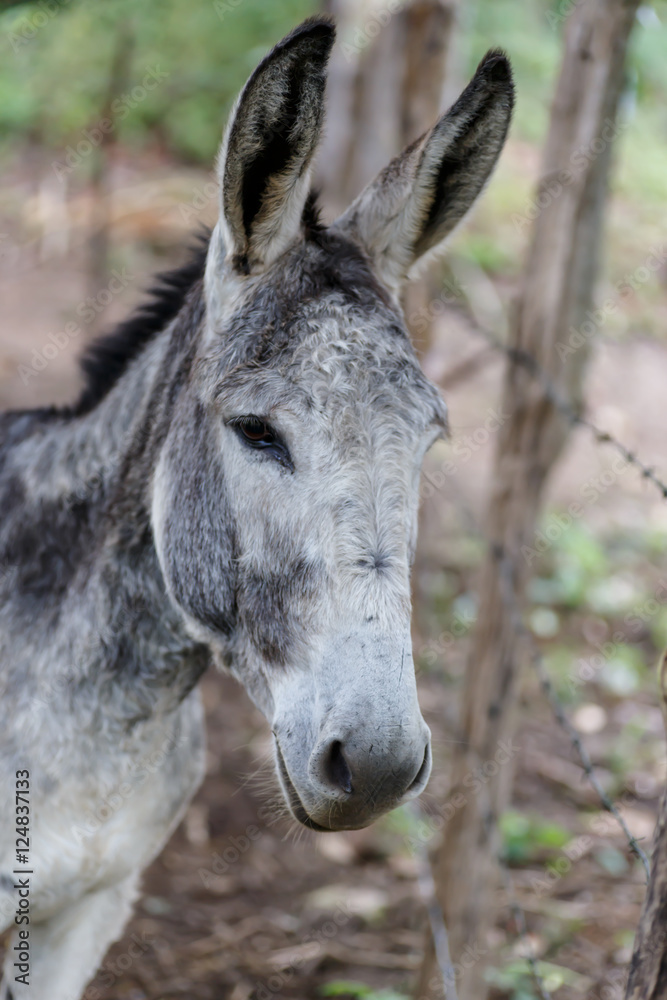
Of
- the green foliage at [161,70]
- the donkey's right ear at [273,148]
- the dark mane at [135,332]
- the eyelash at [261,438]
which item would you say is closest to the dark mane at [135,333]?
the dark mane at [135,332]

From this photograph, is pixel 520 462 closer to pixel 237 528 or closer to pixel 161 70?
pixel 237 528

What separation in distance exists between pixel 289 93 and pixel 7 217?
10705mm

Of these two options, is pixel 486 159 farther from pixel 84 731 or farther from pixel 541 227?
pixel 84 731

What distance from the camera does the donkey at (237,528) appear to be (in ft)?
5.89

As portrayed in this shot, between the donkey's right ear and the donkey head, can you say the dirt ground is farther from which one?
the donkey's right ear

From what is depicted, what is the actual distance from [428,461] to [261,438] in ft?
20.7

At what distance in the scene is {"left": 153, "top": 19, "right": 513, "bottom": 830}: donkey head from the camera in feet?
5.62

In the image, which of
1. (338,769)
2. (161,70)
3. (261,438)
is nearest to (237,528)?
(261,438)

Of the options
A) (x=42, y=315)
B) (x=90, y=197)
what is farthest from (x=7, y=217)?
(x=42, y=315)

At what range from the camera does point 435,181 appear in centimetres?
232

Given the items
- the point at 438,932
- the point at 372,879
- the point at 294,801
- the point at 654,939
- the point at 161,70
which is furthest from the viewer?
the point at 161,70

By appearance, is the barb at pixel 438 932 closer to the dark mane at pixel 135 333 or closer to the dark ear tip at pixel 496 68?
the dark mane at pixel 135 333

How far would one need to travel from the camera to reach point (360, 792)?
166cm

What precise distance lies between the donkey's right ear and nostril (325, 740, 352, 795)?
1.18 m
